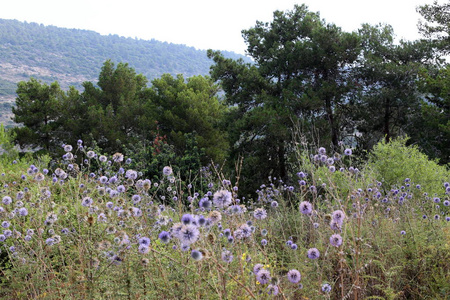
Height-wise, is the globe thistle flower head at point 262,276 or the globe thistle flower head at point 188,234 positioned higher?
the globe thistle flower head at point 188,234

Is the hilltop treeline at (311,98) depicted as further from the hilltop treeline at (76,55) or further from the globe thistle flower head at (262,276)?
the hilltop treeline at (76,55)

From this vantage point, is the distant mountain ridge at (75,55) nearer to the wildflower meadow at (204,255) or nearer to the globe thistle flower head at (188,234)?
the wildflower meadow at (204,255)

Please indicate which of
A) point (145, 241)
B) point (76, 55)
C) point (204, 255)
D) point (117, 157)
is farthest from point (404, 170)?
point (76, 55)

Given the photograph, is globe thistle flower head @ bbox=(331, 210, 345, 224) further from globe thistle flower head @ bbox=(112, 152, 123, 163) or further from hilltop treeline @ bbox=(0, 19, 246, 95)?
hilltop treeline @ bbox=(0, 19, 246, 95)

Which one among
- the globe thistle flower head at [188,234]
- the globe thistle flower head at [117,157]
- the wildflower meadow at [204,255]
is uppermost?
the globe thistle flower head at [188,234]

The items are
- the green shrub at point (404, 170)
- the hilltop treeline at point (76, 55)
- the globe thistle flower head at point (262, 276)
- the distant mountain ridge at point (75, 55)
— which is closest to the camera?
the globe thistle flower head at point (262, 276)

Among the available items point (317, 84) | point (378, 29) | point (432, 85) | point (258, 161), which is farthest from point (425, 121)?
point (258, 161)

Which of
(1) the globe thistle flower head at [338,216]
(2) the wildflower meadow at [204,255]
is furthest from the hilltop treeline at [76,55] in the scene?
(1) the globe thistle flower head at [338,216]

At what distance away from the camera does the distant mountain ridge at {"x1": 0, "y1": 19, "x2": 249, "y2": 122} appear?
117844 mm

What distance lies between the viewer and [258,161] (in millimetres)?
15570

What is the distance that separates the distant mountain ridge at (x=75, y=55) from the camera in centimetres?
11784

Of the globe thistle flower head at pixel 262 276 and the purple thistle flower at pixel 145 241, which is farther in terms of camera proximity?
the purple thistle flower at pixel 145 241

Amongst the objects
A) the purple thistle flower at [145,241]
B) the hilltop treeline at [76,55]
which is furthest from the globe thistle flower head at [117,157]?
the hilltop treeline at [76,55]

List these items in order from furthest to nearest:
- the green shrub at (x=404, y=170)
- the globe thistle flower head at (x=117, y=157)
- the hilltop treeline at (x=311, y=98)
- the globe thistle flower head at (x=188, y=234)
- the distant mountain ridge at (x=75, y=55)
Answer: the distant mountain ridge at (x=75, y=55)
the hilltop treeline at (x=311, y=98)
the green shrub at (x=404, y=170)
the globe thistle flower head at (x=117, y=157)
the globe thistle flower head at (x=188, y=234)
